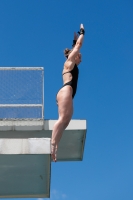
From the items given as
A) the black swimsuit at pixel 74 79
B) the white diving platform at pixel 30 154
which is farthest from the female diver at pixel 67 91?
the white diving platform at pixel 30 154

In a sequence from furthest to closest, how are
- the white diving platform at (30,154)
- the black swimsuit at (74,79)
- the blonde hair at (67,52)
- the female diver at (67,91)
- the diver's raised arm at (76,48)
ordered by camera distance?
the white diving platform at (30,154) → the blonde hair at (67,52) → the diver's raised arm at (76,48) → the black swimsuit at (74,79) → the female diver at (67,91)

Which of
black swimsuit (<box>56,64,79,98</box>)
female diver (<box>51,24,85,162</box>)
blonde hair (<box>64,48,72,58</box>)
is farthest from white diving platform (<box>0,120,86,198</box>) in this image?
blonde hair (<box>64,48,72,58</box>)

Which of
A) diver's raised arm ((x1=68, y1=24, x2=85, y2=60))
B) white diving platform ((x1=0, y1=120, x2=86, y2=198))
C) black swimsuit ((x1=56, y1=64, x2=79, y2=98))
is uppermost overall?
diver's raised arm ((x1=68, y1=24, x2=85, y2=60))

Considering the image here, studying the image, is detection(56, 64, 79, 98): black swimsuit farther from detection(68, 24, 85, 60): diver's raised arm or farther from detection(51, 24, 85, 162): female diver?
detection(68, 24, 85, 60): diver's raised arm

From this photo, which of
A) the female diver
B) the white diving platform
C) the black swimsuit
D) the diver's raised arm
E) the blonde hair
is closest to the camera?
the female diver

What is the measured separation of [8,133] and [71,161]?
252cm

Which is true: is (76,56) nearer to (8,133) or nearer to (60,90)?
(60,90)

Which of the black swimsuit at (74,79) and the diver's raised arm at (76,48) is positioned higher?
the diver's raised arm at (76,48)

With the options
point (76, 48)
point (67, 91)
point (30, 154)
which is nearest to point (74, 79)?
point (67, 91)

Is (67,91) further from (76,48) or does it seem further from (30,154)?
(30,154)

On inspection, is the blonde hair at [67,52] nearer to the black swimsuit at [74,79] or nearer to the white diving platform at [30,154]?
the black swimsuit at [74,79]

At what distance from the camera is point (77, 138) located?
15.0 metres

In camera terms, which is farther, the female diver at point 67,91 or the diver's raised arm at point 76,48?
the diver's raised arm at point 76,48

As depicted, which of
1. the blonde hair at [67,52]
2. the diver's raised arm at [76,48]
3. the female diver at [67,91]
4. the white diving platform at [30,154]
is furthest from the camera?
the white diving platform at [30,154]
